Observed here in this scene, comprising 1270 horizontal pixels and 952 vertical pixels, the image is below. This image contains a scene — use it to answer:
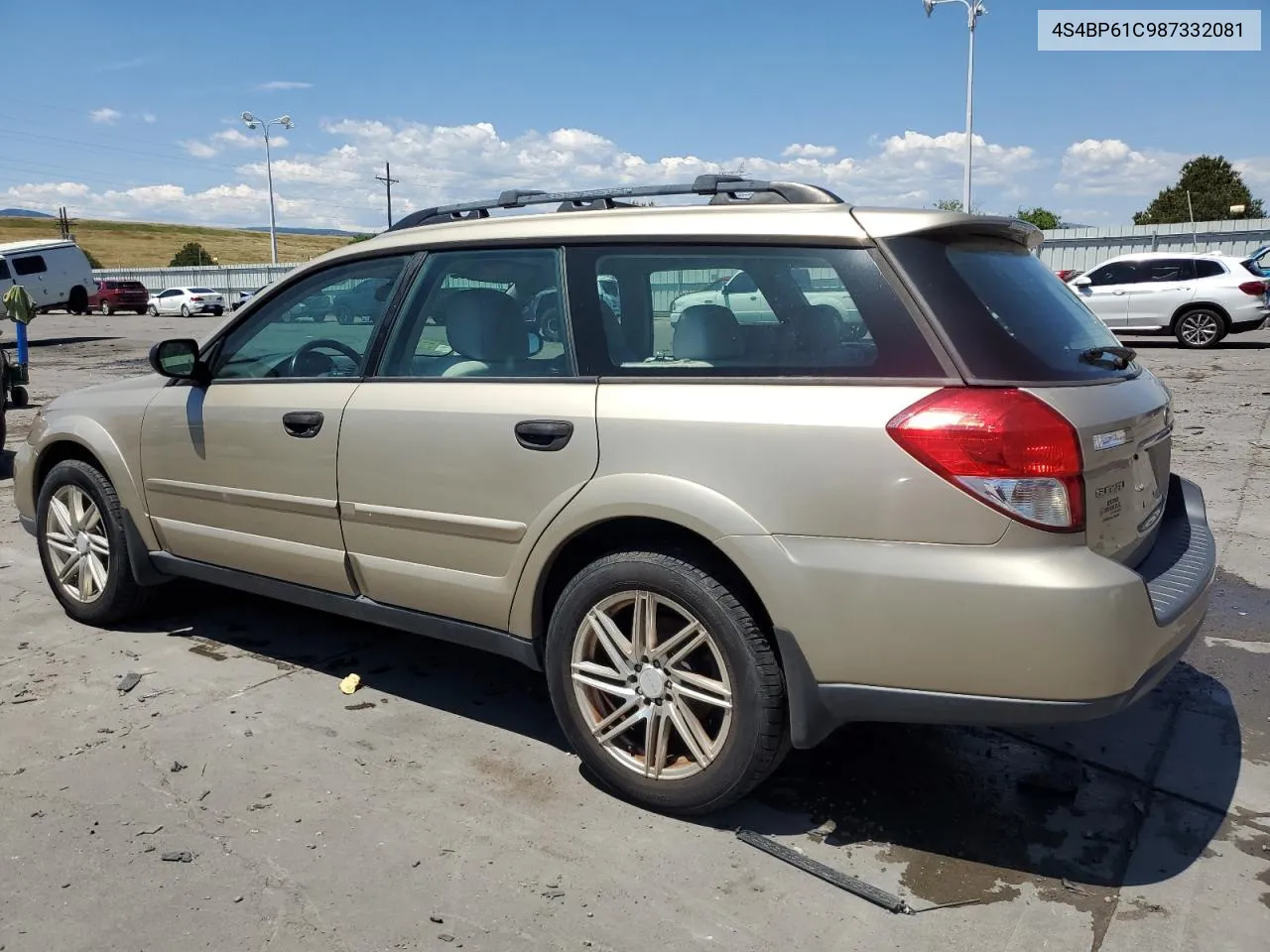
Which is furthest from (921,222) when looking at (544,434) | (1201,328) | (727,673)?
(1201,328)

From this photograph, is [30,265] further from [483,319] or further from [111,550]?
[483,319]

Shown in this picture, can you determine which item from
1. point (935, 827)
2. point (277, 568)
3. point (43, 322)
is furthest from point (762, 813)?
point (43, 322)

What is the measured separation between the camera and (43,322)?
37500mm

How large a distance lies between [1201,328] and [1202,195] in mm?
57917

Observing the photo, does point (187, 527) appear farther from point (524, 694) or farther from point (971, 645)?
point (971, 645)

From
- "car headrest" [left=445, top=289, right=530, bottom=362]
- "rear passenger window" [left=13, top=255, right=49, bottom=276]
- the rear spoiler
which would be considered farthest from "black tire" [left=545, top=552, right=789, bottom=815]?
"rear passenger window" [left=13, top=255, right=49, bottom=276]

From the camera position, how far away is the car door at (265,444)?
391cm

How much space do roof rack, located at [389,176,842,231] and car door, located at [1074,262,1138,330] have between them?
665 inches

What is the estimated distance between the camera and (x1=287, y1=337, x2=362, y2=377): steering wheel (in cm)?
398

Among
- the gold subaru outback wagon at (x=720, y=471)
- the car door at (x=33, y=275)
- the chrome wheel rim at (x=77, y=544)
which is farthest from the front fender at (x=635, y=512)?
the car door at (x=33, y=275)

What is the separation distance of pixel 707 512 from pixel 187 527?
101 inches

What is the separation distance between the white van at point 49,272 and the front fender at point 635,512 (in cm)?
3403

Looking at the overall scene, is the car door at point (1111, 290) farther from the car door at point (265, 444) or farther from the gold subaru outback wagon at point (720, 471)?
the car door at point (265, 444)

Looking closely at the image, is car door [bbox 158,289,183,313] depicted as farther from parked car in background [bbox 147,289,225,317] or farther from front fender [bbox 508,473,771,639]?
front fender [bbox 508,473,771,639]
